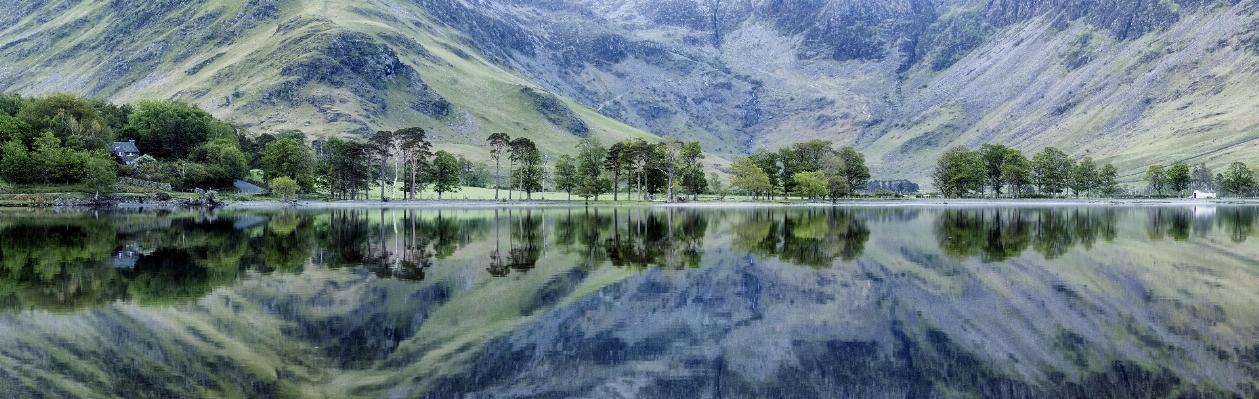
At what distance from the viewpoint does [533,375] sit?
45.8 ft

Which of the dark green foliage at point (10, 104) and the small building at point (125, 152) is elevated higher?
the dark green foliage at point (10, 104)

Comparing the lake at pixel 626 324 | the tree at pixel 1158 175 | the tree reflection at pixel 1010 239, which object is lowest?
the lake at pixel 626 324

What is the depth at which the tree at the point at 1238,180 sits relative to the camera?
591 ft

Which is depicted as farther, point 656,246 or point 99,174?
point 99,174

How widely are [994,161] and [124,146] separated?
584 ft

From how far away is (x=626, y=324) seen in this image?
61.0 ft

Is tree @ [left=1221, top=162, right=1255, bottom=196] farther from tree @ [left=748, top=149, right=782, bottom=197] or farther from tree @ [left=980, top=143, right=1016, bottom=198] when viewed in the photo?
tree @ [left=748, top=149, right=782, bottom=197]

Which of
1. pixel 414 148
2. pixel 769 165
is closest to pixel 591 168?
pixel 414 148

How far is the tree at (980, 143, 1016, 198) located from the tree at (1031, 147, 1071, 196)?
6995 millimetres

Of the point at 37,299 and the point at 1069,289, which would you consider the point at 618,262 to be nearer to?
the point at 1069,289

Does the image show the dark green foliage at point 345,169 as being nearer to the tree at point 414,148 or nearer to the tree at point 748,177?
the tree at point 414,148

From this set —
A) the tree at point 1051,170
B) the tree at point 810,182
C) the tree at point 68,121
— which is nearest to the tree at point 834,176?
the tree at point 810,182

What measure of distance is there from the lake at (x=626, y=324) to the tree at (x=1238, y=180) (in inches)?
7443

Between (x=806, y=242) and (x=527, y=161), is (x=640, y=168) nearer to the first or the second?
(x=527, y=161)
